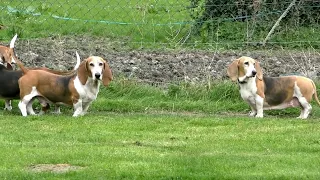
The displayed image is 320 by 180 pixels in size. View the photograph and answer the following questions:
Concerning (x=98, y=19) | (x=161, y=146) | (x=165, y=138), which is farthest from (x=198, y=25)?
(x=161, y=146)

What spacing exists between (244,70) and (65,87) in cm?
263

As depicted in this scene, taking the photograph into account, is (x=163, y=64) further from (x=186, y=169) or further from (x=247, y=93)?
(x=186, y=169)

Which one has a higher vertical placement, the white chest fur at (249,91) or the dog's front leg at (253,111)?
the white chest fur at (249,91)

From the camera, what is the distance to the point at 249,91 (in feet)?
42.5

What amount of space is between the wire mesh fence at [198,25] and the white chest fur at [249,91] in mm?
3596

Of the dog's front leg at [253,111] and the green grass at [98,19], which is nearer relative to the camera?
the dog's front leg at [253,111]

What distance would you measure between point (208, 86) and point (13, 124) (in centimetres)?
361

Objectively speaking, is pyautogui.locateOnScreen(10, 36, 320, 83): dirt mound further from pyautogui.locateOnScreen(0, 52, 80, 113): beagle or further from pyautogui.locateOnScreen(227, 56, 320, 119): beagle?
pyautogui.locateOnScreen(0, 52, 80, 113): beagle

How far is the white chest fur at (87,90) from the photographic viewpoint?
12.6 meters

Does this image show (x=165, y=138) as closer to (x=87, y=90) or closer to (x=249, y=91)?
(x=87, y=90)

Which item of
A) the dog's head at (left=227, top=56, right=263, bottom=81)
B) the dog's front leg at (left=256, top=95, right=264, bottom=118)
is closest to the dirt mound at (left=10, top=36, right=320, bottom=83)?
the dog's head at (left=227, top=56, right=263, bottom=81)

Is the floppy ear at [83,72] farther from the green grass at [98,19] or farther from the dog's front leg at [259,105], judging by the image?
the green grass at [98,19]

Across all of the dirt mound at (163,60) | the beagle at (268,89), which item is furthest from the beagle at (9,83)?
the beagle at (268,89)

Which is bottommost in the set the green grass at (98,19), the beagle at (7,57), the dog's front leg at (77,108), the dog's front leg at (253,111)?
the dog's front leg at (253,111)
